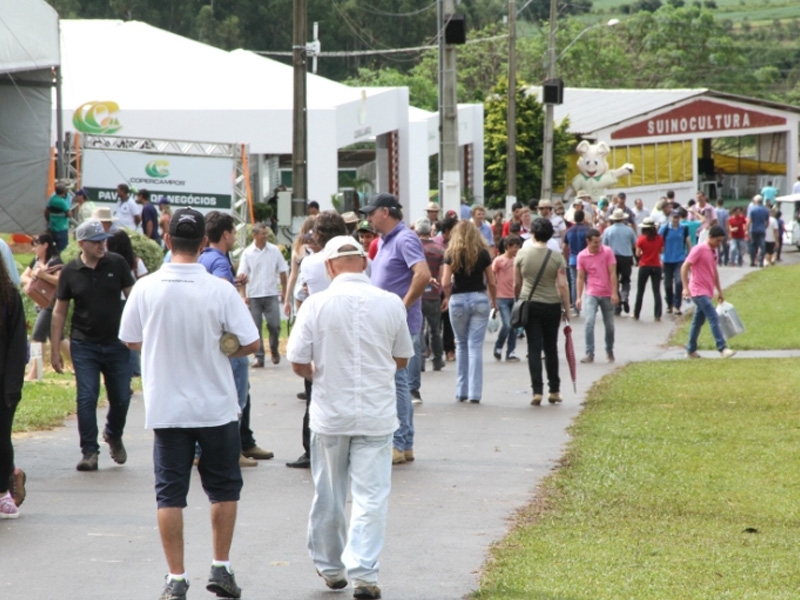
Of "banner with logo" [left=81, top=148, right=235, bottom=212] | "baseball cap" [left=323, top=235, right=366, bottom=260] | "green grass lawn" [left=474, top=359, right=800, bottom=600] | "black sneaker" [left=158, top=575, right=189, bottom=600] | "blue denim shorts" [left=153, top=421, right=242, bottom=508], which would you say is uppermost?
"banner with logo" [left=81, top=148, right=235, bottom=212]

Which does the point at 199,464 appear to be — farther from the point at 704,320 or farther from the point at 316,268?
the point at 704,320

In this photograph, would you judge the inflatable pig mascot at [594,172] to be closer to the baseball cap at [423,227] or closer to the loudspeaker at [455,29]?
the loudspeaker at [455,29]

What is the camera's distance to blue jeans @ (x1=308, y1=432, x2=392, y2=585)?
20.3ft

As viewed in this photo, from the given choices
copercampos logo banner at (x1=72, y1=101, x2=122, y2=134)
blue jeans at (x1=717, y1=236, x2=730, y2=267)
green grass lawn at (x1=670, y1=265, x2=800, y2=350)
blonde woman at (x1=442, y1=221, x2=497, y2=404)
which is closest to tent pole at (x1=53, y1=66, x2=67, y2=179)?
copercampos logo banner at (x1=72, y1=101, x2=122, y2=134)

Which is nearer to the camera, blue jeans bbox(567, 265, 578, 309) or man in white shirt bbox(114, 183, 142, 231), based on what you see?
blue jeans bbox(567, 265, 578, 309)

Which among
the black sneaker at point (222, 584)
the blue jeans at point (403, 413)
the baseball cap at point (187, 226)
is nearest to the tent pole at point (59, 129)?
the blue jeans at point (403, 413)

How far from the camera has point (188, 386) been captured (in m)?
6.02

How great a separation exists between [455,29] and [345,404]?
640 inches

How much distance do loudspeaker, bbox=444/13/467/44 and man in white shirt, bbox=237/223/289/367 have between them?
6736 mm

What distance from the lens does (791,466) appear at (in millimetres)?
10031

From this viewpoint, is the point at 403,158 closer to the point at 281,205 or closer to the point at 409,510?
the point at 281,205

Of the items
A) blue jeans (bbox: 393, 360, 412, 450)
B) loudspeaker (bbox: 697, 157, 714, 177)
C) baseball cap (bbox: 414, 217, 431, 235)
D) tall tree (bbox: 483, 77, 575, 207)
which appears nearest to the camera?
blue jeans (bbox: 393, 360, 412, 450)

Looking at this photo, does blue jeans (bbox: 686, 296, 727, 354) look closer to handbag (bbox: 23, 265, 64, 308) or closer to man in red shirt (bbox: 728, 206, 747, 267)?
handbag (bbox: 23, 265, 64, 308)

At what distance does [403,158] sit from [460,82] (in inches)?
1687
